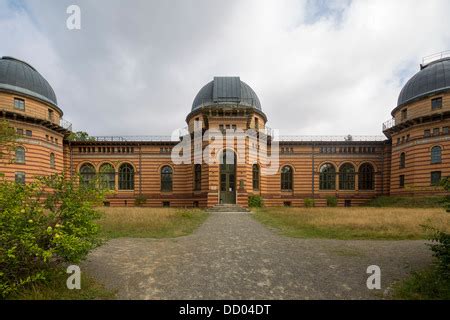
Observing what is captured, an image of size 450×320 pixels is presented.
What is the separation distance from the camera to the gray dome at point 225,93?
3042 centimetres

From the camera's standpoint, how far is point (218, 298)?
184 inches

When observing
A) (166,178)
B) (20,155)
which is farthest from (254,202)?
(20,155)

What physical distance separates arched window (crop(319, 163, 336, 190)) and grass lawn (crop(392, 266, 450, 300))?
→ 26862 mm

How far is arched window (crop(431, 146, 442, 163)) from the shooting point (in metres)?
24.7

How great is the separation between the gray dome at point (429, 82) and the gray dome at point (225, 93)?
19.5 m

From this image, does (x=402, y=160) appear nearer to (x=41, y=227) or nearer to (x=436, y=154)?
(x=436, y=154)

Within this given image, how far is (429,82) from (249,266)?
3406cm

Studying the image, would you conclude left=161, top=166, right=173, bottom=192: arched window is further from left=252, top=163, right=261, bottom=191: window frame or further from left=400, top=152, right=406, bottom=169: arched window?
left=400, top=152, right=406, bottom=169: arched window

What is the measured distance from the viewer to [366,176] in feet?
102

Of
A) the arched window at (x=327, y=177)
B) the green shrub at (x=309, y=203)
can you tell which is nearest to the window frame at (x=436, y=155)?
the arched window at (x=327, y=177)

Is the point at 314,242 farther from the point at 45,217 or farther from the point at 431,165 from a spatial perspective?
the point at 431,165

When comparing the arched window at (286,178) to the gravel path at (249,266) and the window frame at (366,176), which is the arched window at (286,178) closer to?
the window frame at (366,176)
